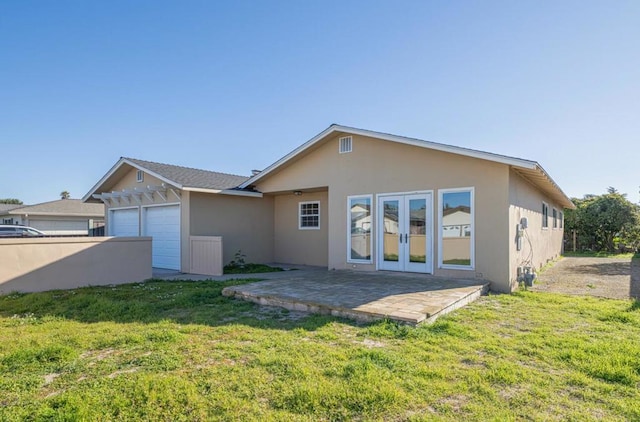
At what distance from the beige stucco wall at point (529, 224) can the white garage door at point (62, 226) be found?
82.4 ft

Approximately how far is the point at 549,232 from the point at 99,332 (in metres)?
16.6

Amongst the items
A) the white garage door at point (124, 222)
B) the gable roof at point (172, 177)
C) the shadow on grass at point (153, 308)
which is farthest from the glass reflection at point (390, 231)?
the white garage door at point (124, 222)

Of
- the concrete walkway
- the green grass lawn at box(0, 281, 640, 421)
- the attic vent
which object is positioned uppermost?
the attic vent

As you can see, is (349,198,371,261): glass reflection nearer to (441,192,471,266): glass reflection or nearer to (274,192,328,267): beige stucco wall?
(441,192,471,266): glass reflection

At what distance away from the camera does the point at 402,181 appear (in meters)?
9.60

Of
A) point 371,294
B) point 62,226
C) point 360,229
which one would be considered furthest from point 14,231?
point 371,294

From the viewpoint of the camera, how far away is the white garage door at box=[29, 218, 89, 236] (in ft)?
76.8

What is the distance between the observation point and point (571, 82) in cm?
984

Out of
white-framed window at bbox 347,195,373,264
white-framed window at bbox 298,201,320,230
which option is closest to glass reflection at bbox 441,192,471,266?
white-framed window at bbox 347,195,373,264

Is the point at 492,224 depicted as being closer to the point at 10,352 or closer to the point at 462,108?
the point at 462,108

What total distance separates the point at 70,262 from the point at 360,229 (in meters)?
7.69

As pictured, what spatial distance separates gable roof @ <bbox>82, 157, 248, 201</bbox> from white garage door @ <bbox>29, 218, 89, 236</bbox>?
10768 millimetres

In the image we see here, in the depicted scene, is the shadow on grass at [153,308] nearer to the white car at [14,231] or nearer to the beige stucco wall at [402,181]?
the beige stucco wall at [402,181]

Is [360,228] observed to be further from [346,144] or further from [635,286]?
[635,286]
